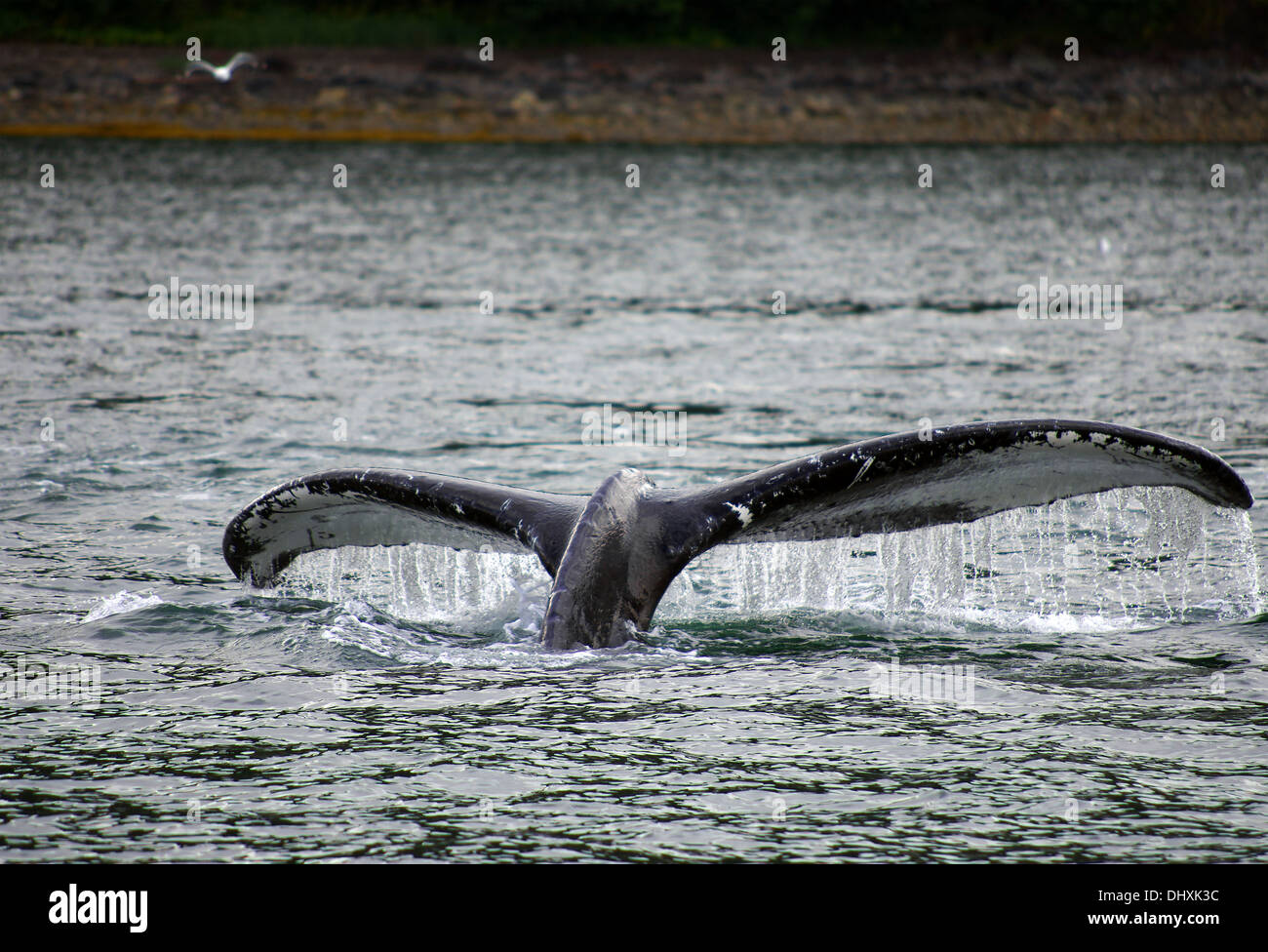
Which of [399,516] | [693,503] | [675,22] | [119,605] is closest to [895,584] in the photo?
[693,503]

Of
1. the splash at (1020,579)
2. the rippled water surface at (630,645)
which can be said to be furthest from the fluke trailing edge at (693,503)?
the splash at (1020,579)

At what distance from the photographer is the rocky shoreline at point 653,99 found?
55.6m

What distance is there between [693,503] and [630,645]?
2.98ft

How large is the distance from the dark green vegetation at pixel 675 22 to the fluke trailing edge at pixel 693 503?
54.0 metres

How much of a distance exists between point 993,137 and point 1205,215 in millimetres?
19706

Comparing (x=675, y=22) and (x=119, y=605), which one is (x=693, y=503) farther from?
(x=675, y=22)

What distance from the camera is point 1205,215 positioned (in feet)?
123

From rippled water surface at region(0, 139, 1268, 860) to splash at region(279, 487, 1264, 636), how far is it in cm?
4

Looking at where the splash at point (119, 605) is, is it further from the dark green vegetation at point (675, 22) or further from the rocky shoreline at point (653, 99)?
the dark green vegetation at point (675, 22)

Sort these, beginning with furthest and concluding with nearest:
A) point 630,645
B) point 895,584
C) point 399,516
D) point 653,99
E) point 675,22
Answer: point 675,22, point 653,99, point 895,584, point 630,645, point 399,516

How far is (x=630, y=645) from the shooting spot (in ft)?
25.5
